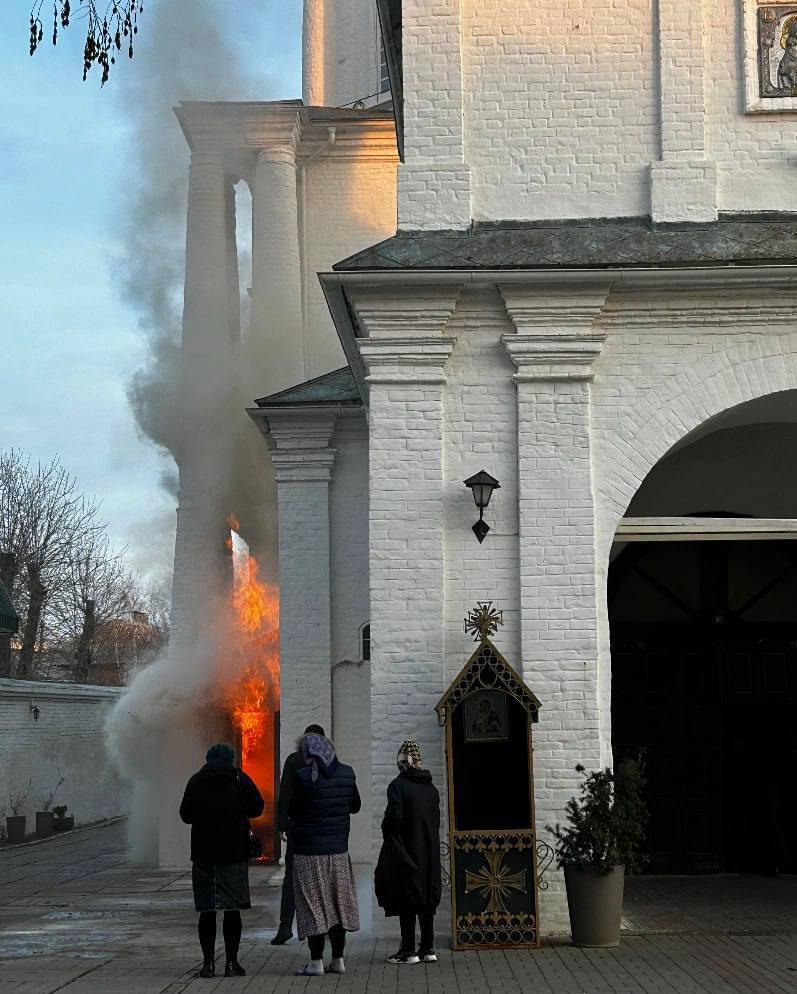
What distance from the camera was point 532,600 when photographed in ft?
40.0

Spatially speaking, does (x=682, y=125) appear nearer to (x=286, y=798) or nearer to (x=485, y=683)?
(x=485, y=683)

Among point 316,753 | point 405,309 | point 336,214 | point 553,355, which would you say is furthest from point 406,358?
point 336,214

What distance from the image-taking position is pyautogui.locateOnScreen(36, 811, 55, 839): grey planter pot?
28.5 metres

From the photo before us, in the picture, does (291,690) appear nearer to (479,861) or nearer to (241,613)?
(241,613)

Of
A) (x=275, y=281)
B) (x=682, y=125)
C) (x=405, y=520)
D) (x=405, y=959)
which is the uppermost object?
(x=275, y=281)

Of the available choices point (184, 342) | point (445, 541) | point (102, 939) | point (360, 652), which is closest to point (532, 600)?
point (445, 541)

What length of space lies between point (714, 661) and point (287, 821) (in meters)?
7.32

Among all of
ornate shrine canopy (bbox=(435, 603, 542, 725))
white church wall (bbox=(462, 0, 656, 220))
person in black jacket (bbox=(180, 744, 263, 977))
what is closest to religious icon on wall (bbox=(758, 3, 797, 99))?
white church wall (bbox=(462, 0, 656, 220))

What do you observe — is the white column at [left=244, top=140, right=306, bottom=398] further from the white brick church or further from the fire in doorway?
the white brick church

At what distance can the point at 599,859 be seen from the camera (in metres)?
11.0

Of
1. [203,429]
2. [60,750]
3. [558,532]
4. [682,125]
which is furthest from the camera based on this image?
[60,750]

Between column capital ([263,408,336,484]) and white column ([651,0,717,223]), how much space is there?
643cm

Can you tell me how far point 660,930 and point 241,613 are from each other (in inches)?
381

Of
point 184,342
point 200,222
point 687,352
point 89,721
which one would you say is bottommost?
point 89,721
